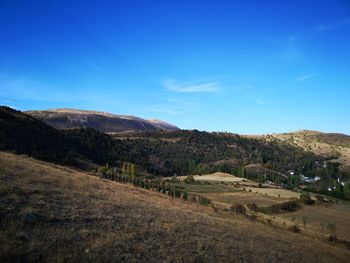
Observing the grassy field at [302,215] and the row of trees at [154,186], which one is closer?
the grassy field at [302,215]

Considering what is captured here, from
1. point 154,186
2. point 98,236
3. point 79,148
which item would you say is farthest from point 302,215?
point 79,148

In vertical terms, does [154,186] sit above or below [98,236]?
below

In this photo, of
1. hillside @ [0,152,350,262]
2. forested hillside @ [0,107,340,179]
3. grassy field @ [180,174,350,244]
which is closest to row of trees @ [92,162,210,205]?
grassy field @ [180,174,350,244]

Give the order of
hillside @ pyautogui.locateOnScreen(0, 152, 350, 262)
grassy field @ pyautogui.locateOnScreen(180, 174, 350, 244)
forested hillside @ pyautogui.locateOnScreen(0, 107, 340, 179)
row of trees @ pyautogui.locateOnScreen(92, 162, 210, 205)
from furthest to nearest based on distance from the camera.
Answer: forested hillside @ pyautogui.locateOnScreen(0, 107, 340, 179)
row of trees @ pyautogui.locateOnScreen(92, 162, 210, 205)
grassy field @ pyautogui.locateOnScreen(180, 174, 350, 244)
hillside @ pyautogui.locateOnScreen(0, 152, 350, 262)

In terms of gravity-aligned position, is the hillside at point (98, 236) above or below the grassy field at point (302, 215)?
above

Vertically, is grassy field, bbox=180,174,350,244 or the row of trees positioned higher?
the row of trees

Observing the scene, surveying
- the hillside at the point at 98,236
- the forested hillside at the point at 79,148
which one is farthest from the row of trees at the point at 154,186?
the hillside at the point at 98,236

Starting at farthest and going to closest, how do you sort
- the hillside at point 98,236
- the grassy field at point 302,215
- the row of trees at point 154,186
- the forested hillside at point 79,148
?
1. the forested hillside at point 79,148
2. the row of trees at point 154,186
3. the grassy field at point 302,215
4. the hillside at point 98,236

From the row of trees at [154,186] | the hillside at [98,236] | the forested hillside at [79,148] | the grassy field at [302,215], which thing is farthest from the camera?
the forested hillside at [79,148]

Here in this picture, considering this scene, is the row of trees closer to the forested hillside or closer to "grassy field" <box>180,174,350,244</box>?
"grassy field" <box>180,174,350,244</box>

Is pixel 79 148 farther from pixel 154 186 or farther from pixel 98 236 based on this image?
pixel 98 236

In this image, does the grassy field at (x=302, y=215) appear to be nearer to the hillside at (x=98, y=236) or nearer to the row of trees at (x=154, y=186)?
the row of trees at (x=154, y=186)

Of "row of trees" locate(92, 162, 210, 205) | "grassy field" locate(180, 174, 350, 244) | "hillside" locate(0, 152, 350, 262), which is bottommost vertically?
"grassy field" locate(180, 174, 350, 244)

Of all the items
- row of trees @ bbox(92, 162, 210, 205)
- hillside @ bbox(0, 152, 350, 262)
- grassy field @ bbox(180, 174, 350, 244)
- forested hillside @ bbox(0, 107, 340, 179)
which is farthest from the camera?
forested hillside @ bbox(0, 107, 340, 179)
